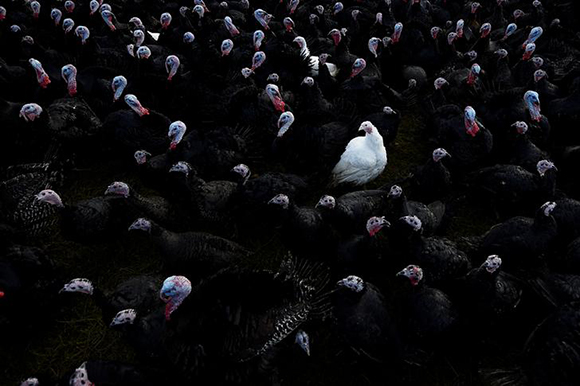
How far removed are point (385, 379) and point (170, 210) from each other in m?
3.08

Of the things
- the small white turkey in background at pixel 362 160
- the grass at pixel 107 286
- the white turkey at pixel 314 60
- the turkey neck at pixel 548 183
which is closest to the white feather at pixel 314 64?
the white turkey at pixel 314 60

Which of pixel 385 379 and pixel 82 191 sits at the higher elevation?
pixel 385 379

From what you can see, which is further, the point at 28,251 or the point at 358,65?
the point at 358,65

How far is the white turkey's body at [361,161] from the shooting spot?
20.5 feet

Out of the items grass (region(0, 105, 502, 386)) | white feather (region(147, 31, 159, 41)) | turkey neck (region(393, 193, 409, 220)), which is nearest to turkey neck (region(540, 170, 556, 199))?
grass (region(0, 105, 502, 386))

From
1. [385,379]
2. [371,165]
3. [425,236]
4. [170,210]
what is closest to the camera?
[385,379]

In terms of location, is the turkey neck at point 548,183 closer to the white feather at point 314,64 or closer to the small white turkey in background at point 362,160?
the small white turkey in background at point 362,160

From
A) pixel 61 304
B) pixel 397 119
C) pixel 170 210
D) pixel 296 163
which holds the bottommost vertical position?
pixel 61 304

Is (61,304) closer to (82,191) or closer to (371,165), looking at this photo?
(82,191)

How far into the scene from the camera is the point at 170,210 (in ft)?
18.8

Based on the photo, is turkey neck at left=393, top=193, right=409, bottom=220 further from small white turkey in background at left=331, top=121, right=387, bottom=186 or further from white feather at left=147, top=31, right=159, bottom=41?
white feather at left=147, top=31, right=159, bottom=41

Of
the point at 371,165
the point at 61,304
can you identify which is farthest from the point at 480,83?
the point at 61,304

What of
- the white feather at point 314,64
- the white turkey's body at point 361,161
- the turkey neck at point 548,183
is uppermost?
the turkey neck at point 548,183

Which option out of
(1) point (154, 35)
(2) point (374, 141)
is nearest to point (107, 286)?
(2) point (374, 141)
